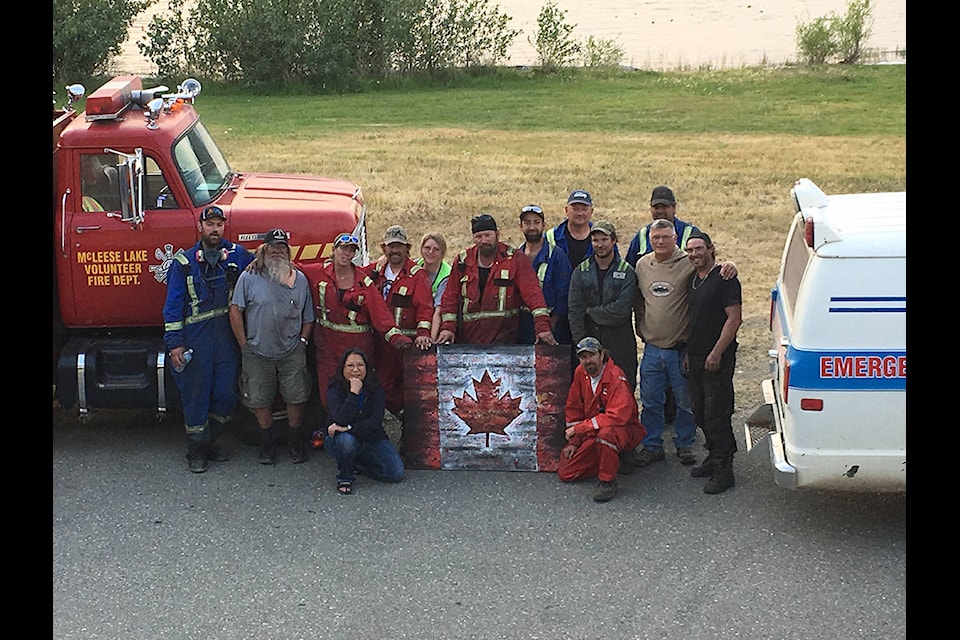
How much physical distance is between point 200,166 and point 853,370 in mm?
5149

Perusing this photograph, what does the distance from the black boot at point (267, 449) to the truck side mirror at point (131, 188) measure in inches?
70.8

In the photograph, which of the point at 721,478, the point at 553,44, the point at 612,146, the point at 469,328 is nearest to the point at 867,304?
the point at 721,478

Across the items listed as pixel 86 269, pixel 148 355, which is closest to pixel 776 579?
pixel 148 355

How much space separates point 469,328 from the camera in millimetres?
8797

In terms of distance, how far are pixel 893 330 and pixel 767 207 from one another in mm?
9957

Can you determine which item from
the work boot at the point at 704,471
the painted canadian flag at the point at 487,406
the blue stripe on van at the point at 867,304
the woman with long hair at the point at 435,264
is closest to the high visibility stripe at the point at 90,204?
the woman with long hair at the point at 435,264

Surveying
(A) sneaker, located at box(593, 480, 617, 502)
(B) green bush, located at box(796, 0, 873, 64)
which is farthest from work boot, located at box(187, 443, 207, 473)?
(B) green bush, located at box(796, 0, 873, 64)

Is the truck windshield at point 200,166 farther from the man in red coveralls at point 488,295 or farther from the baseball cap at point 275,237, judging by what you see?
the man in red coveralls at point 488,295

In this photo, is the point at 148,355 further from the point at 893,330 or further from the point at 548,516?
the point at 893,330

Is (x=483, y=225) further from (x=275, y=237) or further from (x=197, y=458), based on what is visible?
(x=197, y=458)

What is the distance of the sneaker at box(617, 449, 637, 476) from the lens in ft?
27.2

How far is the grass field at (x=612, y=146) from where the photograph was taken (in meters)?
16.1

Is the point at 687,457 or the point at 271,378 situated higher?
the point at 271,378

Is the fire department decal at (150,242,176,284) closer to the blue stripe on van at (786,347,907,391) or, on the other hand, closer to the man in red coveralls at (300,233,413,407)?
the man in red coveralls at (300,233,413,407)
